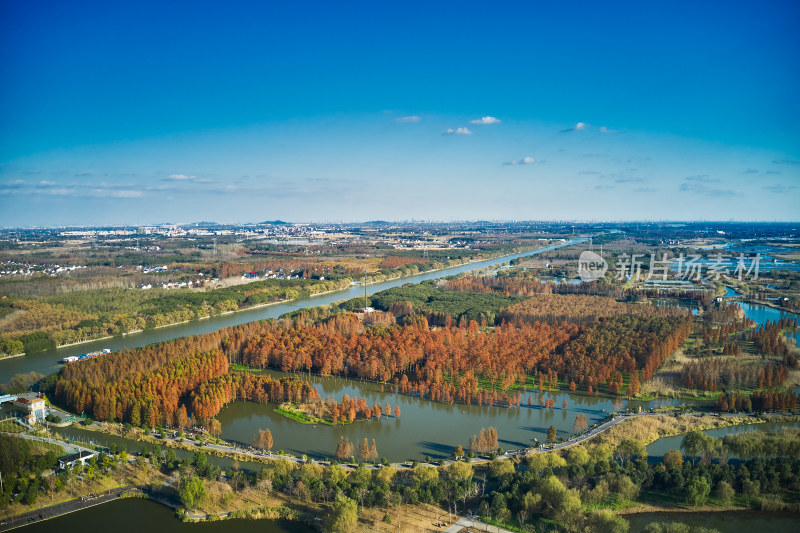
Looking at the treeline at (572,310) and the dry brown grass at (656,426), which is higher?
the treeline at (572,310)

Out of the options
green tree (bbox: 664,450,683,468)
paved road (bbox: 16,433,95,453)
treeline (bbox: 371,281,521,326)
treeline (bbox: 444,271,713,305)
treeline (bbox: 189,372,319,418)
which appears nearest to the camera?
green tree (bbox: 664,450,683,468)

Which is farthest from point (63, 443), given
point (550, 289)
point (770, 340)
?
point (550, 289)

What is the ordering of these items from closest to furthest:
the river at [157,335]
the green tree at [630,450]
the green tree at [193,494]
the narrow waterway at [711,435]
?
1. the green tree at [193,494]
2. the green tree at [630,450]
3. the narrow waterway at [711,435]
4. the river at [157,335]

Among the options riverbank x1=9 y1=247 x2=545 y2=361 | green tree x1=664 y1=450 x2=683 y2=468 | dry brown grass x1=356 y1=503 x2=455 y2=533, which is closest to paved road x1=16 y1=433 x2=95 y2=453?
dry brown grass x1=356 y1=503 x2=455 y2=533

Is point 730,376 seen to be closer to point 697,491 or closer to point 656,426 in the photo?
point 656,426

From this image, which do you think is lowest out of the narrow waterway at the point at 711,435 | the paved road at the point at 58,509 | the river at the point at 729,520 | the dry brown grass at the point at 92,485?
the paved road at the point at 58,509

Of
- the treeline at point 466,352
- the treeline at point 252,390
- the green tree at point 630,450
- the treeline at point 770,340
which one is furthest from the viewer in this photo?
the treeline at point 770,340

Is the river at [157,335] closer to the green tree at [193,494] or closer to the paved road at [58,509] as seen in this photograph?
the paved road at [58,509]

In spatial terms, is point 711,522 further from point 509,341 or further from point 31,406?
point 31,406

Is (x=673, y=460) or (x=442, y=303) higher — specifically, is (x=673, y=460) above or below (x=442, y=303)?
below

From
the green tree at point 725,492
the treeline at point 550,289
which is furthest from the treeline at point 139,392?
the treeline at point 550,289

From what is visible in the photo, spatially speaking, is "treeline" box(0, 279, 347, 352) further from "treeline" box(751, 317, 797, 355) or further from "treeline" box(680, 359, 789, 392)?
"treeline" box(751, 317, 797, 355)
